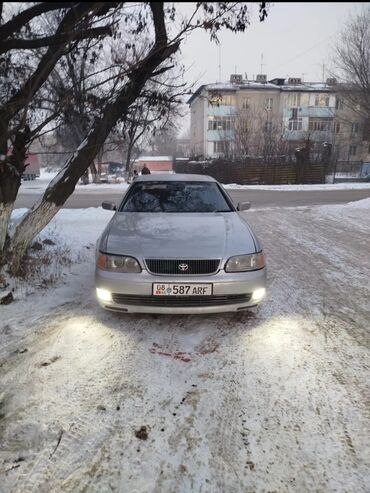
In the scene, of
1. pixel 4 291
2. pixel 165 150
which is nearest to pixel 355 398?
pixel 4 291

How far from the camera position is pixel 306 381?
291 centimetres

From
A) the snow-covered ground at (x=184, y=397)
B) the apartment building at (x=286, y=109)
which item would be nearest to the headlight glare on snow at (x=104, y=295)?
the snow-covered ground at (x=184, y=397)

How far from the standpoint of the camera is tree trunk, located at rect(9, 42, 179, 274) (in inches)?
197

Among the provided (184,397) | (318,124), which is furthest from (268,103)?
(184,397)

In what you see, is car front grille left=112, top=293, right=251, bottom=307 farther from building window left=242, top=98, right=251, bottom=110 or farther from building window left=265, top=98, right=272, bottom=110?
building window left=265, top=98, right=272, bottom=110

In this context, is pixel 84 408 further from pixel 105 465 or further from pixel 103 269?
pixel 103 269

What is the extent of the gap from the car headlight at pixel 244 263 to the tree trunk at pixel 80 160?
9.24 feet

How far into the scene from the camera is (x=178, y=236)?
12.6 feet

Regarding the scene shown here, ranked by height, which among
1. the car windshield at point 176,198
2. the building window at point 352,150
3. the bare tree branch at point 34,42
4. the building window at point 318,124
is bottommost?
the car windshield at point 176,198

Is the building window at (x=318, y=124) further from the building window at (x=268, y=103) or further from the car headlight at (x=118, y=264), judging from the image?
the car headlight at (x=118, y=264)

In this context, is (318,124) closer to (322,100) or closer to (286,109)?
(322,100)

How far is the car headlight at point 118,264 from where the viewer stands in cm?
355

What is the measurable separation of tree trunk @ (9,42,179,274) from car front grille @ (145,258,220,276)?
2289 mm

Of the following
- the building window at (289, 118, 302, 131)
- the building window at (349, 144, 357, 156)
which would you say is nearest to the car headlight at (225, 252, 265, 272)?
the building window at (289, 118, 302, 131)
